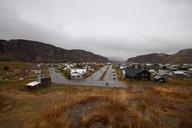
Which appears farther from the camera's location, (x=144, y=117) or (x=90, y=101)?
(x=90, y=101)

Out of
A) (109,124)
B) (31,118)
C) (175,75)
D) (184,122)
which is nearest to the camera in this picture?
(109,124)

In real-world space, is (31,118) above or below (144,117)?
below

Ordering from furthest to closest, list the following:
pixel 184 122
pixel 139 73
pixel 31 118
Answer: pixel 139 73 → pixel 31 118 → pixel 184 122

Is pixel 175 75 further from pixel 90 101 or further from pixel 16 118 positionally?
pixel 16 118

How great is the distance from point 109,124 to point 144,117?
378 cm

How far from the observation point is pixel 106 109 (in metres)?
17.3

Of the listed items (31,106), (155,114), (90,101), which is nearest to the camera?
(155,114)

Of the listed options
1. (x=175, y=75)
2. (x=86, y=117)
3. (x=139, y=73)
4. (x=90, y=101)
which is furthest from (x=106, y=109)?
(x=175, y=75)

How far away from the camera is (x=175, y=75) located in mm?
82375

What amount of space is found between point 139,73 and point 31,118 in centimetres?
5175

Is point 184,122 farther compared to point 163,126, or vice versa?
point 184,122

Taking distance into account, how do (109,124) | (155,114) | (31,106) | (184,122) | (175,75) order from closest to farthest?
(109,124) < (184,122) < (155,114) < (31,106) < (175,75)

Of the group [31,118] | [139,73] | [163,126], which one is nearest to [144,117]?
[163,126]

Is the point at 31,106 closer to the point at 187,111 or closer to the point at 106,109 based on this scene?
the point at 106,109
